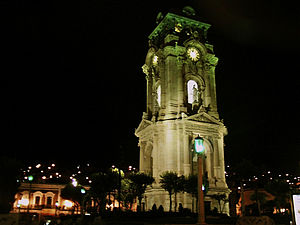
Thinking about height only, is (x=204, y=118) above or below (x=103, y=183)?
above

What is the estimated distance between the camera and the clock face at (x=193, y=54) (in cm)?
6512

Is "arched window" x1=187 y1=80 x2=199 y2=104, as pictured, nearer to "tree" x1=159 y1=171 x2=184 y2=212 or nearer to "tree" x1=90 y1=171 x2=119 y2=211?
"tree" x1=159 y1=171 x2=184 y2=212

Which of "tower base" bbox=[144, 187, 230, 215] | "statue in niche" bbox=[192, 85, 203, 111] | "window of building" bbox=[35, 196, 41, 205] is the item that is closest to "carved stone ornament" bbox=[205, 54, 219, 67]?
"statue in niche" bbox=[192, 85, 203, 111]

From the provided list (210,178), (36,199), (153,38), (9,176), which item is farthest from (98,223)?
(36,199)

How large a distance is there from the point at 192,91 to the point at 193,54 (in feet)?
22.8

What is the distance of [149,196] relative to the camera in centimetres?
5856

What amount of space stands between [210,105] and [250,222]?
52958mm

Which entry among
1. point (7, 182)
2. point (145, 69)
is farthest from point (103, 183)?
point (7, 182)

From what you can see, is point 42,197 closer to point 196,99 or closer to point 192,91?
point 192,91

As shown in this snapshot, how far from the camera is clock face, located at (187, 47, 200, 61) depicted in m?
65.1

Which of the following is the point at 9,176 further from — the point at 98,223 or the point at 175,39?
the point at 175,39

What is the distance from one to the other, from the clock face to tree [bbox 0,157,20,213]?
4309cm

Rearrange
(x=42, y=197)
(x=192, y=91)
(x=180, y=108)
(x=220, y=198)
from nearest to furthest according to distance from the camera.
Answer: (x=220, y=198)
(x=180, y=108)
(x=192, y=91)
(x=42, y=197)

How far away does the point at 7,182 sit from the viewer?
2616cm
